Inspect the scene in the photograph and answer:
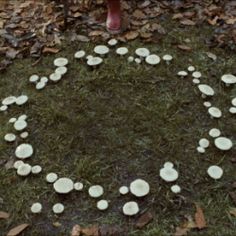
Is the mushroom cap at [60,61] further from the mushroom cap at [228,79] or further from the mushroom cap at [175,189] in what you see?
the mushroom cap at [175,189]

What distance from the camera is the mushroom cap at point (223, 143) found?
2980 millimetres

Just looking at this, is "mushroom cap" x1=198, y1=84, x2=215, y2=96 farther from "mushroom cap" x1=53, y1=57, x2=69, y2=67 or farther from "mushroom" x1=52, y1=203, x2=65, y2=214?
"mushroom" x1=52, y1=203, x2=65, y2=214

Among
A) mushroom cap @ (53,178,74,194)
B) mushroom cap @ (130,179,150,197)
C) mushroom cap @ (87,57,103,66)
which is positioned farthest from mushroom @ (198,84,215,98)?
mushroom cap @ (53,178,74,194)

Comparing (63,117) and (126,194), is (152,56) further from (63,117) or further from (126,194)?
(126,194)

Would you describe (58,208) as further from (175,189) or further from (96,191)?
(175,189)

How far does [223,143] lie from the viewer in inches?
118

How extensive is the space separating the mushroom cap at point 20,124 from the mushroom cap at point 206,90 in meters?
1.42

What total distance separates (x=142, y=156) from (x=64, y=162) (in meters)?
0.56

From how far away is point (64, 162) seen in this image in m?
3.03

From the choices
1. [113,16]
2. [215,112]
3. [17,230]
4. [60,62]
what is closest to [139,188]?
[17,230]

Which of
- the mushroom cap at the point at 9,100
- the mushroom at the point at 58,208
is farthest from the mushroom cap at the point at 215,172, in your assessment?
the mushroom cap at the point at 9,100

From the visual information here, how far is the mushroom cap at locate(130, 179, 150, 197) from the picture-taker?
2.72 metres

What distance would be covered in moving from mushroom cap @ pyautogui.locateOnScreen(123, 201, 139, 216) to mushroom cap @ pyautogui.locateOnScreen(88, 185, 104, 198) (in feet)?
0.66

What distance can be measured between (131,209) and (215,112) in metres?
1.08
